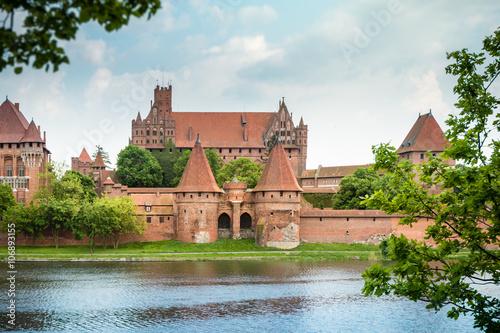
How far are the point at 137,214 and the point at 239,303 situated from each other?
2478cm

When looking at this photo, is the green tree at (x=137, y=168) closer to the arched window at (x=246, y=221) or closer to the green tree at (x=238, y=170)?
the green tree at (x=238, y=170)

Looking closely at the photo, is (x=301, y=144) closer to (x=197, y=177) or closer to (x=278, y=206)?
(x=278, y=206)

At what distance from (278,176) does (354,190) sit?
1155cm

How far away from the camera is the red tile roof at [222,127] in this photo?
265ft

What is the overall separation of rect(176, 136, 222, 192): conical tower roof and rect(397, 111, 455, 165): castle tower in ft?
109

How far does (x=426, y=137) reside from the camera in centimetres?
7125

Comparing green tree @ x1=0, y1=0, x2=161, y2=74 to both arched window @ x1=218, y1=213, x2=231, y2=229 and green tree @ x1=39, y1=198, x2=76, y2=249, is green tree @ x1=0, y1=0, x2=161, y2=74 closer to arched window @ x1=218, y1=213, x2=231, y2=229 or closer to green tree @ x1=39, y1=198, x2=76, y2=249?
green tree @ x1=39, y1=198, x2=76, y2=249

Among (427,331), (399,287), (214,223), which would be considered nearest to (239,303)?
(427,331)

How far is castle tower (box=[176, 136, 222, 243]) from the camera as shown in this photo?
154 feet

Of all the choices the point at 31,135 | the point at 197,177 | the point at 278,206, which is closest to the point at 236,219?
the point at 278,206

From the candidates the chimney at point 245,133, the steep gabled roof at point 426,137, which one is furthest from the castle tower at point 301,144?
the steep gabled roof at point 426,137

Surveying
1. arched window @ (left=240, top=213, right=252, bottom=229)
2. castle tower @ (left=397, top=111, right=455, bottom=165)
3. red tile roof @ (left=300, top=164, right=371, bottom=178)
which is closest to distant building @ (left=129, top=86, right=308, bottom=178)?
red tile roof @ (left=300, top=164, right=371, bottom=178)

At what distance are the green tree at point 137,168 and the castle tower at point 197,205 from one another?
858 inches

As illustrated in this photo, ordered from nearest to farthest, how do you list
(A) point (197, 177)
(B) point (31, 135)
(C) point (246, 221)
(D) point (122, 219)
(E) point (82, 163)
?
(D) point (122, 219) → (A) point (197, 177) → (C) point (246, 221) → (B) point (31, 135) → (E) point (82, 163)
